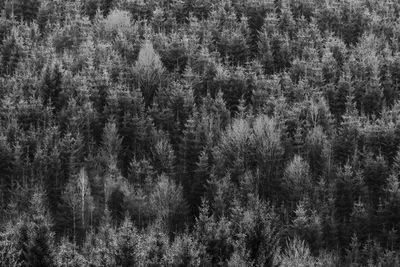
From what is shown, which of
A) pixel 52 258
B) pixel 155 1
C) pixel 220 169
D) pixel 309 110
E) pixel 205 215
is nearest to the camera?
pixel 52 258

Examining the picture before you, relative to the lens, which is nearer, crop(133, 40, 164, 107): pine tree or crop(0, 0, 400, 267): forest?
crop(0, 0, 400, 267): forest

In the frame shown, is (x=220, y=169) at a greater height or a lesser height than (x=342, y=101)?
lesser

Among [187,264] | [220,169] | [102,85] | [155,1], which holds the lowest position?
[187,264]

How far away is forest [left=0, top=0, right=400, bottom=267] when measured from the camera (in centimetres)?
1733

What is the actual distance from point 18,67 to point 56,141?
4966 millimetres

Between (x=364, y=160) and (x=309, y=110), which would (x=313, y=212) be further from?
(x=309, y=110)

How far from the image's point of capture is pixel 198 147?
66.4 feet

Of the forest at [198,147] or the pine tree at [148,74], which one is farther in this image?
the pine tree at [148,74]

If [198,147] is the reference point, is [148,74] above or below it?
above

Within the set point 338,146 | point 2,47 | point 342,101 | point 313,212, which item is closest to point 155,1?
point 2,47

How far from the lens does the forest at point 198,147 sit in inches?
682

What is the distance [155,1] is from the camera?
29.2 meters

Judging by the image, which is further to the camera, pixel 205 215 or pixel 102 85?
pixel 102 85

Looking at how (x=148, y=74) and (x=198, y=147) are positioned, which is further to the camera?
(x=148, y=74)
